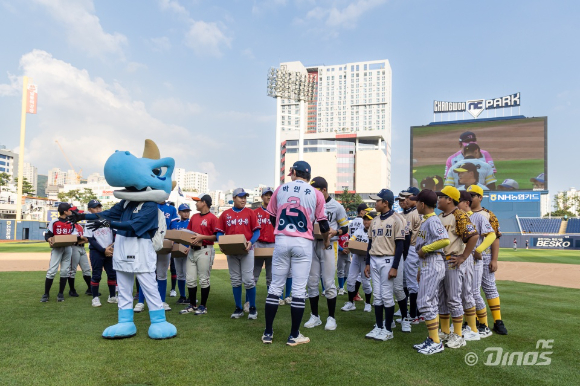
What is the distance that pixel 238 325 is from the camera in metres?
5.91

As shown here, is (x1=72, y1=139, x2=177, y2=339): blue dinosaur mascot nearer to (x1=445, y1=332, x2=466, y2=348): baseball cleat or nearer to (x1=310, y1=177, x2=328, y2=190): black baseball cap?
(x1=310, y1=177, x2=328, y2=190): black baseball cap

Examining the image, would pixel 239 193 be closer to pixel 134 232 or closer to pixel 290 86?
pixel 134 232

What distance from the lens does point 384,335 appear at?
5.28m

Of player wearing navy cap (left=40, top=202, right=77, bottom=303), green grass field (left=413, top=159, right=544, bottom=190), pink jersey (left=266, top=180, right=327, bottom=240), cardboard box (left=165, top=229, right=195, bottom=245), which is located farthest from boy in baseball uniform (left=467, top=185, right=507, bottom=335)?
green grass field (left=413, top=159, right=544, bottom=190)

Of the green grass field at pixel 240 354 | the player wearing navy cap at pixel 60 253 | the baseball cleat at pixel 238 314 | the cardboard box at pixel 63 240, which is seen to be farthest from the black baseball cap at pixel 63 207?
the baseball cleat at pixel 238 314

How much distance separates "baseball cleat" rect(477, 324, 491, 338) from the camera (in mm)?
5630

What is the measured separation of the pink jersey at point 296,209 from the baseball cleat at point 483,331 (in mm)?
2903

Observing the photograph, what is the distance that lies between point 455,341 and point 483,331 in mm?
1038

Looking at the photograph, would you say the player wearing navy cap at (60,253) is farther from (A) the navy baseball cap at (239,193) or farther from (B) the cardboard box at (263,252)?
(B) the cardboard box at (263,252)

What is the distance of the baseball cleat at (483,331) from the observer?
5630 mm

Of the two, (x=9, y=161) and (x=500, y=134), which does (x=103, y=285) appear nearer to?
(x=500, y=134)

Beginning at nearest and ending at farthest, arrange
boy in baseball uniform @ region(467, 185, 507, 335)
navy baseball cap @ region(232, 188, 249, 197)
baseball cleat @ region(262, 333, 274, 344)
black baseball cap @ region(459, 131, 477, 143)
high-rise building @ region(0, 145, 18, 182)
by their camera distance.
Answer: baseball cleat @ region(262, 333, 274, 344) < boy in baseball uniform @ region(467, 185, 507, 335) < navy baseball cap @ region(232, 188, 249, 197) < black baseball cap @ region(459, 131, 477, 143) < high-rise building @ region(0, 145, 18, 182)

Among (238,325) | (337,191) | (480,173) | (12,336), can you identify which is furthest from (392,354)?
(337,191)

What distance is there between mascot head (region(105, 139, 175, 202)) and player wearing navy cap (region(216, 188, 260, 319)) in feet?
4.61
